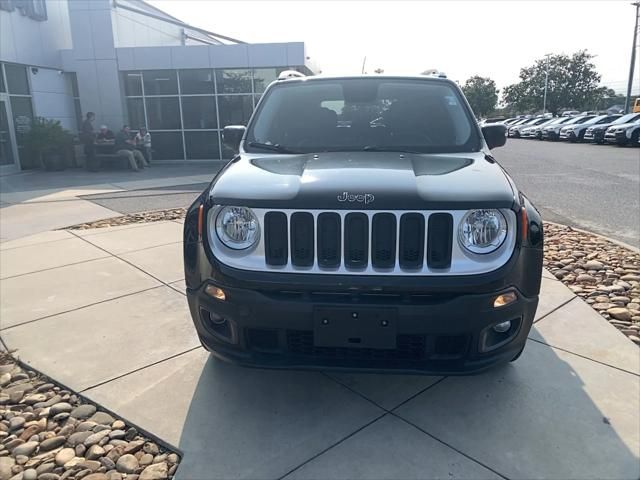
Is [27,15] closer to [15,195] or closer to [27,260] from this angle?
[15,195]

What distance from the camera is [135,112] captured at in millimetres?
18609

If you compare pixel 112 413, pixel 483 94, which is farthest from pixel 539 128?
pixel 483 94

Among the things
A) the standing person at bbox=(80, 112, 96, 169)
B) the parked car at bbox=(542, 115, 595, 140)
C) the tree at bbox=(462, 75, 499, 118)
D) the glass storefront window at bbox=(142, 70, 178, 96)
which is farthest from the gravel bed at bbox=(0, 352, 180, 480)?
the tree at bbox=(462, 75, 499, 118)

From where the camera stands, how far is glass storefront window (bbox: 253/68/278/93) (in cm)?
1778

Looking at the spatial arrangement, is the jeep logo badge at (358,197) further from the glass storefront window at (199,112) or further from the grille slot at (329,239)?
the glass storefront window at (199,112)

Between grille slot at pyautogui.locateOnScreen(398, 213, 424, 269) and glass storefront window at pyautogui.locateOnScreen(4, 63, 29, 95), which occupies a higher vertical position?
glass storefront window at pyautogui.locateOnScreen(4, 63, 29, 95)

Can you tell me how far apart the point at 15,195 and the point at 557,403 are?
11.5m

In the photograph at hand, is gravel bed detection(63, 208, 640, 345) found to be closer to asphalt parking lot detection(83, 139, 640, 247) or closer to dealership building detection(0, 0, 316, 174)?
asphalt parking lot detection(83, 139, 640, 247)

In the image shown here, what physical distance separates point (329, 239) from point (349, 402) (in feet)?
3.39

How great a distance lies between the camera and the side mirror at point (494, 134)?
12.6 feet

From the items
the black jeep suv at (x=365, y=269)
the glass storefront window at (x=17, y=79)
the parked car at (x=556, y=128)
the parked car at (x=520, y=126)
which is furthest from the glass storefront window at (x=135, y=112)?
the parked car at (x=520, y=126)

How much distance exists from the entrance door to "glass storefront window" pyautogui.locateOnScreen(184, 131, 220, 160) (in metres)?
5.52

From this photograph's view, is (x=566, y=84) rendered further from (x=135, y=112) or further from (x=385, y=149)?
(x=385, y=149)

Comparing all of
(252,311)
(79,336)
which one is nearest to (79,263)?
(79,336)
